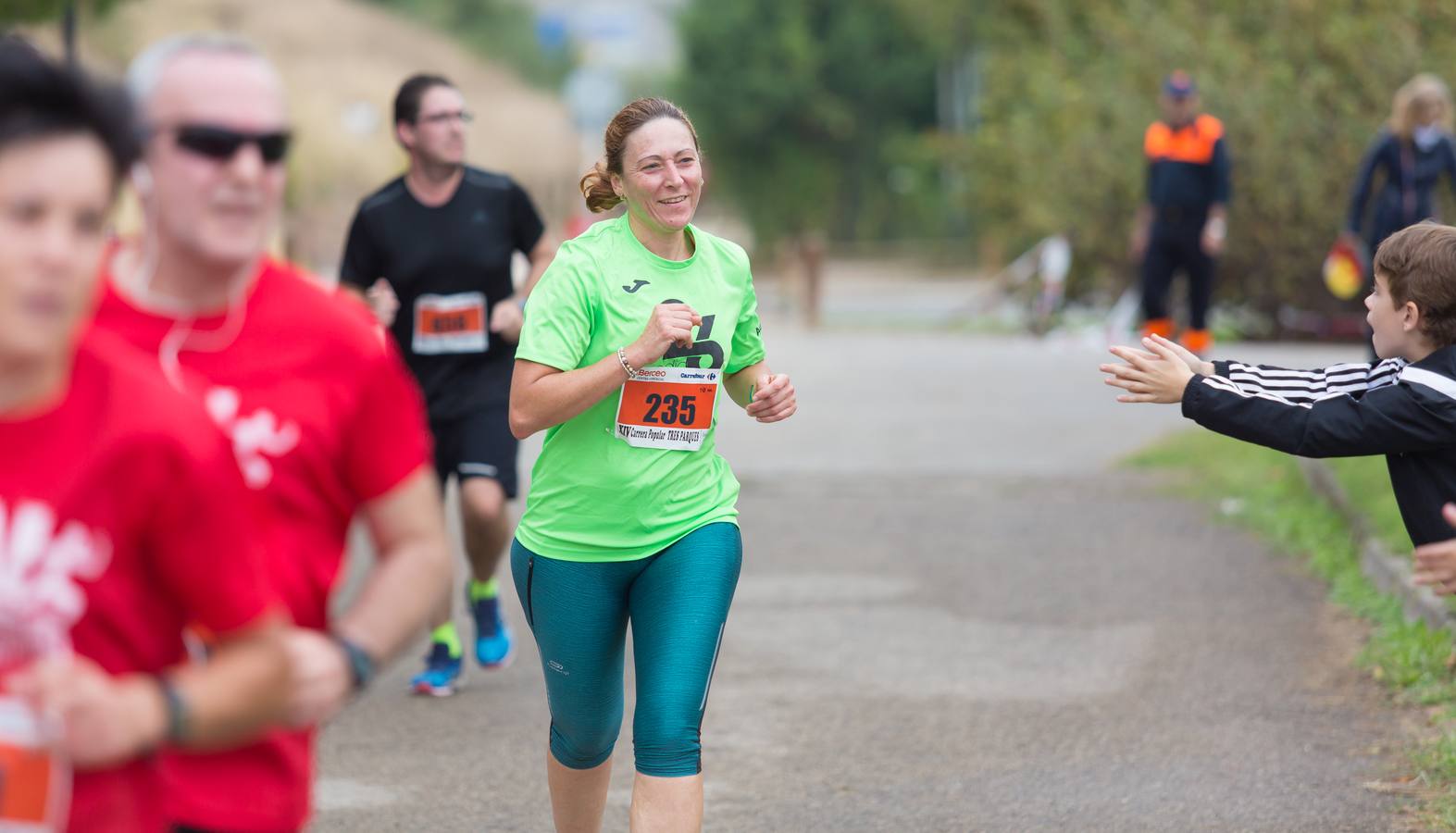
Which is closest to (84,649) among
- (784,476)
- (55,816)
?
(55,816)

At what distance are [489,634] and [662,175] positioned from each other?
3333 mm

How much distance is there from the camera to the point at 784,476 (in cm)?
1329

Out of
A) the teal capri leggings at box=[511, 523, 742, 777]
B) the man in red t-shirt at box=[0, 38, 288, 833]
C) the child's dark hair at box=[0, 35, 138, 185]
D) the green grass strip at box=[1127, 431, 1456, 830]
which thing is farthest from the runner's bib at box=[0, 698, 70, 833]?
the green grass strip at box=[1127, 431, 1456, 830]

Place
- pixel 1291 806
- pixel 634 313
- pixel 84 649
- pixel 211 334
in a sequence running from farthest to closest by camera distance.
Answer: pixel 1291 806 → pixel 634 313 → pixel 211 334 → pixel 84 649

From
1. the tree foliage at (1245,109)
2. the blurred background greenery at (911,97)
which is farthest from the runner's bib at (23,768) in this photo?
the tree foliage at (1245,109)

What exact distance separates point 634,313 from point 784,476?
8755mm

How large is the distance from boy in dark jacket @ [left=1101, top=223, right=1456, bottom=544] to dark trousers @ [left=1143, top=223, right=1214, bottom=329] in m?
11.7

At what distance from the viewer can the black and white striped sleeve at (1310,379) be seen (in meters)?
4.49

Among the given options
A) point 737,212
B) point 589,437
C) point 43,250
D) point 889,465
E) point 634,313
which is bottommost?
point 737,212

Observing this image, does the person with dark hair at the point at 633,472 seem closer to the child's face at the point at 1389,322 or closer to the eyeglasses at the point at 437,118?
the child's face at the point at 1389,322

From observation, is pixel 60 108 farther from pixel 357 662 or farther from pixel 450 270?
pixel 450 270

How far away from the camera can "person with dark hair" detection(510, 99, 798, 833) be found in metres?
4.45

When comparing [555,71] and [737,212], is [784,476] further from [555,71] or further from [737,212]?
[555,71]

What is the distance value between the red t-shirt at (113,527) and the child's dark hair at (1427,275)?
286cm
